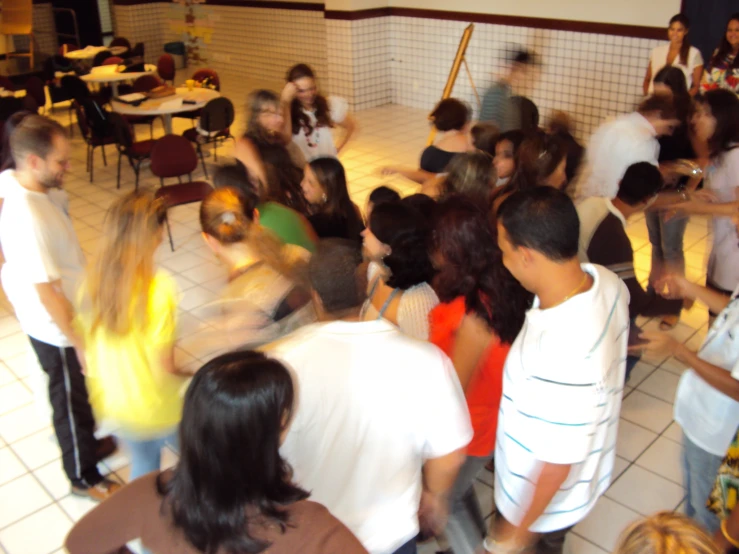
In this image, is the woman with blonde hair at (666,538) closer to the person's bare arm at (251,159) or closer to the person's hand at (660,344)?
the person's hand at (660,344)

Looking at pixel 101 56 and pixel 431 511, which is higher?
pixel 101 56

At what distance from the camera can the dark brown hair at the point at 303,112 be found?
450cm

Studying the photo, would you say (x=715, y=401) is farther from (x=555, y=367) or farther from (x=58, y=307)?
(x=58, y=307)

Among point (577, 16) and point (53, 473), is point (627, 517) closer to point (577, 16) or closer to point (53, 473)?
point (53, 473)

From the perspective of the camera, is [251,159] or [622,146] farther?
[622,146]

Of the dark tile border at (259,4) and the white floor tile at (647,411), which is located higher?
the dark tile border at (259,4)

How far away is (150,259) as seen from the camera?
7.73 ft

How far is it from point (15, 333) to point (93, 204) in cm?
257

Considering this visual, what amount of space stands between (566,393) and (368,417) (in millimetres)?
519

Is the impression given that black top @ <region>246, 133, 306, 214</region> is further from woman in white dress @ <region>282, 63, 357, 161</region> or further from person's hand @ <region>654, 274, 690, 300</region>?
person's hand @ <region>654, 274, 690, 300</region>

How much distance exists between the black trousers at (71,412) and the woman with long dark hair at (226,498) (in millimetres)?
1756

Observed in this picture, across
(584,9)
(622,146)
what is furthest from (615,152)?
(584,9)

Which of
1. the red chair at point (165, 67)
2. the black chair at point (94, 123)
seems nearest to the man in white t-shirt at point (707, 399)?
the black chair at point (94, 123)

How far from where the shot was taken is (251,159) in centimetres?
384
